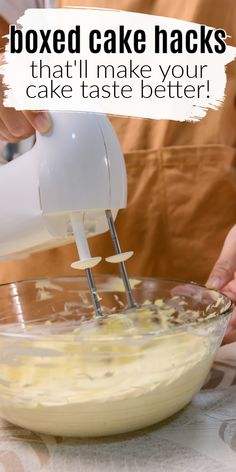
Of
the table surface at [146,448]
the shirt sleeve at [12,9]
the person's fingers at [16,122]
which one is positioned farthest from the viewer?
the shirt sleeve at [12,9]

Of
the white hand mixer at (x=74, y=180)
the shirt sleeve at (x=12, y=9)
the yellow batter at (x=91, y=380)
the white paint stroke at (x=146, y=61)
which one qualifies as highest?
the shirt sleeve at (x=12, y=9)

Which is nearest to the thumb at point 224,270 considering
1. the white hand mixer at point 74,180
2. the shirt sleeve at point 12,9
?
the white hand mixer at point 74,180

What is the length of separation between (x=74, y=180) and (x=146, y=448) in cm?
23

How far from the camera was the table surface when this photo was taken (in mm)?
449

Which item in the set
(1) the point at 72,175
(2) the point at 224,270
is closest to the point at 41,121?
(1) the point at 72,175

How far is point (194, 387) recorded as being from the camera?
515 millimetres

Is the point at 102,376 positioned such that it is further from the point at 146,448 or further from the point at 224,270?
the point at 224,270

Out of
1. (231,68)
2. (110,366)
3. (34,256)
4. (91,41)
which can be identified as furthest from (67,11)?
(110,366)

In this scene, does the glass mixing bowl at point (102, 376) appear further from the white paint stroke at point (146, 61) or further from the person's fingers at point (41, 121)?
the white paint stroke at point (146, 61)

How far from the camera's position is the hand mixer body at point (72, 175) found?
0.51 m

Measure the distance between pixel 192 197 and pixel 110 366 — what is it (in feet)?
1.54

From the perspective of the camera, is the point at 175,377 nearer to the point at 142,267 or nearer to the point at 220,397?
the point at 220,397

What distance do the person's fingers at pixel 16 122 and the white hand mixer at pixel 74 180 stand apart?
0.10 feet

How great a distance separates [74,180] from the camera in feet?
1.68
